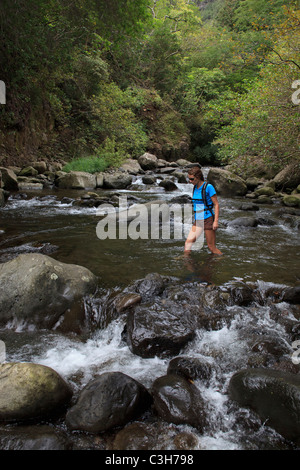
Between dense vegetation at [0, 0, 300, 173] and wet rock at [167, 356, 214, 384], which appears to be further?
dense vegetation at [0, 0, 300, 173]

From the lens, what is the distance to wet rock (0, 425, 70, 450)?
201 centimetres

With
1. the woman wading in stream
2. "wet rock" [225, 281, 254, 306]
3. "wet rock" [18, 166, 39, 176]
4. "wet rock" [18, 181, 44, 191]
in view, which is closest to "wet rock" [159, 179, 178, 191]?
"wet rock" [18, 181, 44, 191]

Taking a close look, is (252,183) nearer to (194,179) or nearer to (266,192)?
(266,192)

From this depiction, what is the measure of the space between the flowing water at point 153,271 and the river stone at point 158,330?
0.34 feet

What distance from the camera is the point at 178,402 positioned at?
2.39 metres

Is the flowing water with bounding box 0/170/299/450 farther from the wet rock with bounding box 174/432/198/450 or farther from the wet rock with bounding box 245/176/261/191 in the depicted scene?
the wet rock with bounding box 245/176/261/191

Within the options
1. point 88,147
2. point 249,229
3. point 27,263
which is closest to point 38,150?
point 88,147

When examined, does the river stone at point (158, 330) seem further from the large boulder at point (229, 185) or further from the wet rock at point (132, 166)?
the wet rock at point (132, 166)

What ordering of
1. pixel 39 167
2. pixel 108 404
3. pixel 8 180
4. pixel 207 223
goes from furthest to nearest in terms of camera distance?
pixel 39 167, pixel 8 180, pixel 207 223, pixel 108 404

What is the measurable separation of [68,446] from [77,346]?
125cm

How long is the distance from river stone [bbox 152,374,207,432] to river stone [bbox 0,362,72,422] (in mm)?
801

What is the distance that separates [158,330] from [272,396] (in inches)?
51.5

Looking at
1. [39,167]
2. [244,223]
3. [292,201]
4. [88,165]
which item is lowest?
[244,223]

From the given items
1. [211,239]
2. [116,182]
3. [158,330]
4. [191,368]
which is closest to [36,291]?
[158,330]
